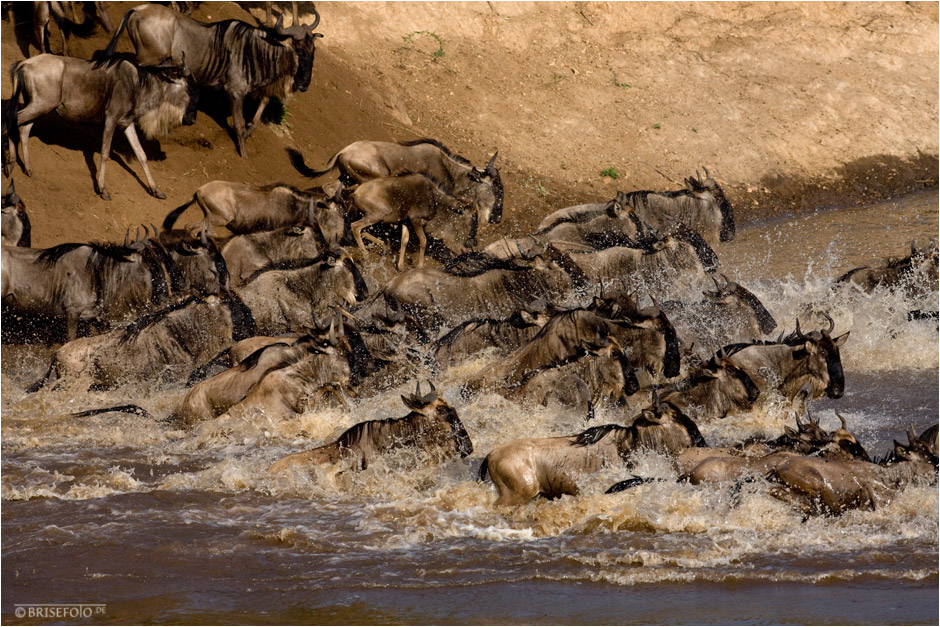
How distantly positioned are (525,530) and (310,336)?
277cm

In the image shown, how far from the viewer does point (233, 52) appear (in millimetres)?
13141

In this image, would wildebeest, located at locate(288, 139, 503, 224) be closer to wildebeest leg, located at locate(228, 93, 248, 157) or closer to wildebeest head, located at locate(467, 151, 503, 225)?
wildebeest head, located at locate(467, 151, 503, 225)

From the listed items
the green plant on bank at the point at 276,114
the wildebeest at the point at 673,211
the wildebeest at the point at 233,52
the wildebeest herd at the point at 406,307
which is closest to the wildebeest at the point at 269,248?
the wildebeest herd at the point at 406,307

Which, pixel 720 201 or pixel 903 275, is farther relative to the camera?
pixel 720 201

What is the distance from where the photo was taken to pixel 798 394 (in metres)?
8.71

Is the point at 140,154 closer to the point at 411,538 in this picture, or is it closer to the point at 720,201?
the point at 720,201

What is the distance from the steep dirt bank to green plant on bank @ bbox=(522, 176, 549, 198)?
2 centimetres

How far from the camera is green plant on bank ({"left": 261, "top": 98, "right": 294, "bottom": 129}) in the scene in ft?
46.7

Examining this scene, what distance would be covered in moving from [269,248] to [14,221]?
2.37 meters

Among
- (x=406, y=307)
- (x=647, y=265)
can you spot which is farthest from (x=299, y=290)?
(x=647, y=265)

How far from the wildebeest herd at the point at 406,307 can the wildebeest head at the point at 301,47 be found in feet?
0.08

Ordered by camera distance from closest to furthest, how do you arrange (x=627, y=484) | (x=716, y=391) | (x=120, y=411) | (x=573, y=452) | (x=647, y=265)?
(x=627, y=484) → (x=573, y=452) → (x=716, y=391) → (x=120, y=411) → (x=647, y=265)

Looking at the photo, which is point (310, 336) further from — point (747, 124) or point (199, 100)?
point (747, 124)

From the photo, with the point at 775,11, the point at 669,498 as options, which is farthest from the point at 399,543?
the point at 775,11
